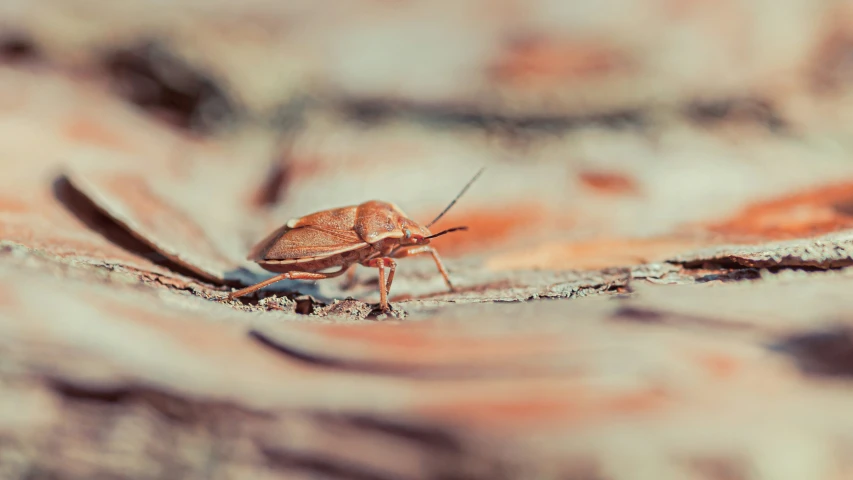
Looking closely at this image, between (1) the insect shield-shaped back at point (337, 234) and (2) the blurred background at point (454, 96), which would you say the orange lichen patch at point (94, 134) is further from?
(1) the insect shield-shaped back at point (337, 234)

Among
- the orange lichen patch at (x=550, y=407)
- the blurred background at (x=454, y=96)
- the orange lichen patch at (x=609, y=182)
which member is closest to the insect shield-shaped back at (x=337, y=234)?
the blurred background at (x=454, y=96)

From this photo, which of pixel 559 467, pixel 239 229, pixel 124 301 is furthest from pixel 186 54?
pixel 559 467

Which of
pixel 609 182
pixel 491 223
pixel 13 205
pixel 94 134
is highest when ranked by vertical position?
pixel 94 134

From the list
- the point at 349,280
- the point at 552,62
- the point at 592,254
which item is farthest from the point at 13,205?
the point at 552,62

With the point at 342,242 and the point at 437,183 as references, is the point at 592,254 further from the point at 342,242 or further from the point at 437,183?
the point at 342,242

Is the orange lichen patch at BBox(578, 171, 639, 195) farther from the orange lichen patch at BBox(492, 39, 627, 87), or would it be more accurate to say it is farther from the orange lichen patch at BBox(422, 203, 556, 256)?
the orange lichen patch at BBox(492, 39, 627, 87)

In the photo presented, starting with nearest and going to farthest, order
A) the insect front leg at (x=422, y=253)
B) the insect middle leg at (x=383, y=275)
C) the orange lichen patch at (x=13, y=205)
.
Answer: the insect middle leg at (x=383, y=275), the orange lichen patch at (x=13, y=205), the insect front leg at (x=422, y=253)

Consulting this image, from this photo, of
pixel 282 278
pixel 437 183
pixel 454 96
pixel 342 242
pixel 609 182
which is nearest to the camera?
pixel 282 278
